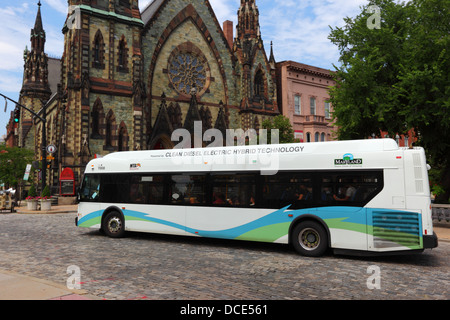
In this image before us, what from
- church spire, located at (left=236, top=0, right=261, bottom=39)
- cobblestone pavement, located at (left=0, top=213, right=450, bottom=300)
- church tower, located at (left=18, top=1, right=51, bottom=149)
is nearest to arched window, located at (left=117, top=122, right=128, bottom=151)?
church spire, located at (left=236, top=0, right=261, bottom=39)

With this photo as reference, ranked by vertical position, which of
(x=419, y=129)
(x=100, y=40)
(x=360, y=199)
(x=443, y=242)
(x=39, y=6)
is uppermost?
(x=39, y=6)

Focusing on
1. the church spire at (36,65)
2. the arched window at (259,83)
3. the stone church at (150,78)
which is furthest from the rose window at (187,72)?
the church spire at (36,65)

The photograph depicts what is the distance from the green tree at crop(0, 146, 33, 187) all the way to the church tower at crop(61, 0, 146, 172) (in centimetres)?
1908

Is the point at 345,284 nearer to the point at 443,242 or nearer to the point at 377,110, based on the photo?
the point at 443,242

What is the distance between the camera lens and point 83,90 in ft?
96.5

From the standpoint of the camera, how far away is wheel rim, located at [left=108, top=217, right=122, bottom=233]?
1273 centimetres

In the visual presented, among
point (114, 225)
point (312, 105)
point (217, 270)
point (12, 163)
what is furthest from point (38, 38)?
point (217, 270)

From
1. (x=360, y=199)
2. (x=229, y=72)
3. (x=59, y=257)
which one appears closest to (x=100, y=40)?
(x=229, y=72)

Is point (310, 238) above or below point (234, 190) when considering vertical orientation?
below

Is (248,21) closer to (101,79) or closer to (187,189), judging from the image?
(101,79)

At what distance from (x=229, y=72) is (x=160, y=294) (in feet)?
117

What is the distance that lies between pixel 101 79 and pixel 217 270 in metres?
26.4

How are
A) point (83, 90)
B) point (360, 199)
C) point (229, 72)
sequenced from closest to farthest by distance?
point (360, 199)
point (83, 90)
point (229, 72)

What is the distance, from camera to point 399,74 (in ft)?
59.1
